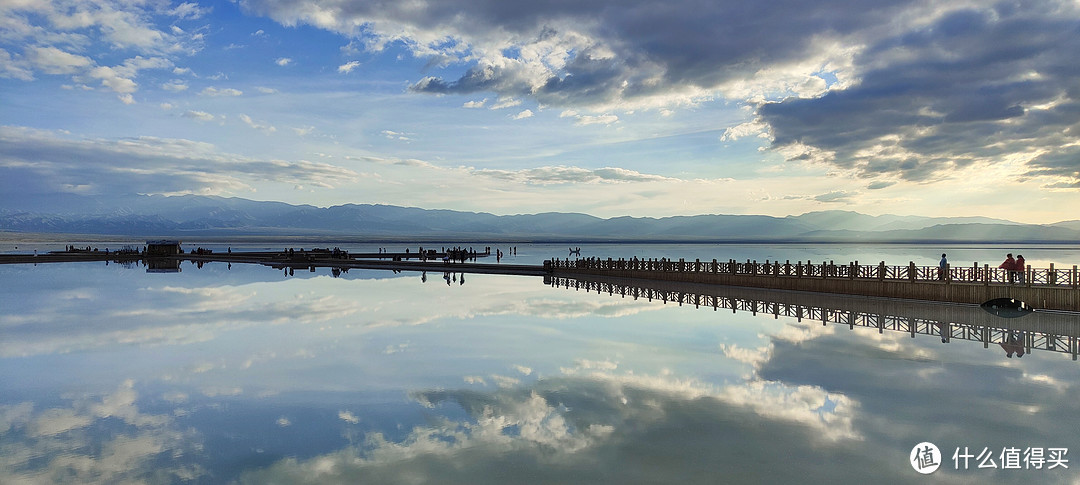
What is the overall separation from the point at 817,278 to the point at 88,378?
1469 inches

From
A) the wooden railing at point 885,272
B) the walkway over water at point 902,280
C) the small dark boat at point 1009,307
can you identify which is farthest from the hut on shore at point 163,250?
the small dark boat at point 1009,307

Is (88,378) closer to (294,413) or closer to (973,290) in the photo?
(294,413)

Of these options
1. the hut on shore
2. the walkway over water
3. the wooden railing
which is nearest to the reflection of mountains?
the walkway over water

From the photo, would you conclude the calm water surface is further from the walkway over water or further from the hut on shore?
the hut on shore

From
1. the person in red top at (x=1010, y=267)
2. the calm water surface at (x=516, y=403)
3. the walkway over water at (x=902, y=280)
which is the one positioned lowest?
the calm water surface at (x=516, y=403)

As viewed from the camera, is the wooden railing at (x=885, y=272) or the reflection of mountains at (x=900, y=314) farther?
the wooden railing at (x=885, y=272)

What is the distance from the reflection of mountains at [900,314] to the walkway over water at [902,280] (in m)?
0.61

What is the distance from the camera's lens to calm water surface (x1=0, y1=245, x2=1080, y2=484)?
1033 centimetres

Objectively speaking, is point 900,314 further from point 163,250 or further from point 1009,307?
Answer: point 163,250

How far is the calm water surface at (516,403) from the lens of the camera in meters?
10.3

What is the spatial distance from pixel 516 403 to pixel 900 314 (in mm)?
22907

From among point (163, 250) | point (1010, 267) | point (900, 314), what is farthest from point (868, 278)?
point (163, 250)

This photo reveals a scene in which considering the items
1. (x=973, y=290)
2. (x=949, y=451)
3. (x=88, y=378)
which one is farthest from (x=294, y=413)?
(x=973, y=290)

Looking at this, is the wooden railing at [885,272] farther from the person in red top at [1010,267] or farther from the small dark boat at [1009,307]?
the small dark boat at [1009,307]
